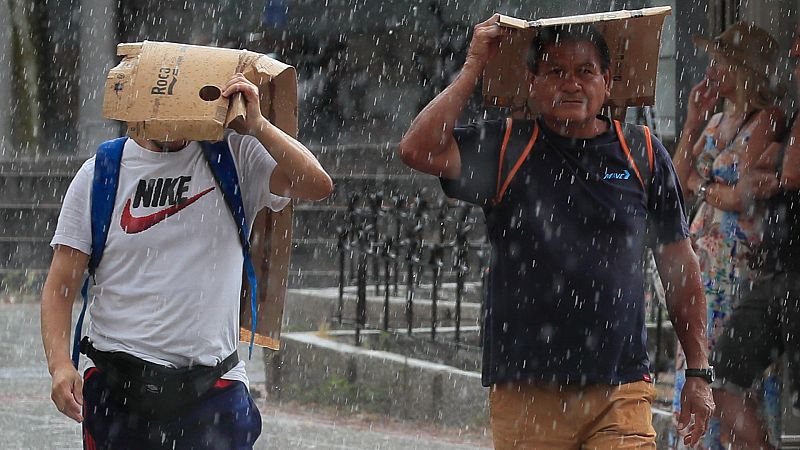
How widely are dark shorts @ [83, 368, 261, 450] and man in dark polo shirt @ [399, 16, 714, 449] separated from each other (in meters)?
0.77

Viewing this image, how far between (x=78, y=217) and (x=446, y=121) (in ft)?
3.67

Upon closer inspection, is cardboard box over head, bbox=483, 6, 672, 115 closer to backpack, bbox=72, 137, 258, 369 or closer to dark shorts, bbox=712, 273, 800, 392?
backpack, bbox=72, 137, 258, 369

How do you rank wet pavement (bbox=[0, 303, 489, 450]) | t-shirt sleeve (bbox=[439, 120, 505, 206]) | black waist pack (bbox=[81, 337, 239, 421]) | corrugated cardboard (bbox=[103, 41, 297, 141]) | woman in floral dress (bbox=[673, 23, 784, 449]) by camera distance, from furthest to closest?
wet pavement (bbox=[0, 303, 489, 450]) → woman in floral dress (bbox=[673, 23, 784, 449]) → t-shirt sleeve (bbox=[439, 120, 505, 206]) → black waist pack (bbox=[81, 337, 239, 421]) → corrugated cardboard (bbox=[103, 41, 297, 141])

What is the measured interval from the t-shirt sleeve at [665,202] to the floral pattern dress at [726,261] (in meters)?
2.15

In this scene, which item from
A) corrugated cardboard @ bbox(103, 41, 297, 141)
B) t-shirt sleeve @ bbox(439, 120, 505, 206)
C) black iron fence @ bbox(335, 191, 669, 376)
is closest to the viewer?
corrugated cardboard @ bbox(103, 41, 297, 141)

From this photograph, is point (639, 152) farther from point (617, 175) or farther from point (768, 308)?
point (768, 308)

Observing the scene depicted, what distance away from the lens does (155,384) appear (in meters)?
4.11

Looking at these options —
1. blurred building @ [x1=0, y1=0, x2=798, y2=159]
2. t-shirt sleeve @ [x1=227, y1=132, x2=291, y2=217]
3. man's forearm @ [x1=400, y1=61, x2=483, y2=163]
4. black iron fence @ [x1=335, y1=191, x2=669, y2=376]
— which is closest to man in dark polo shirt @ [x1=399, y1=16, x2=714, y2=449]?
man's forearm @ [x1=400, y1=61, x2=483, y2=163]

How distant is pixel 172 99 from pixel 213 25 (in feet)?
60.8

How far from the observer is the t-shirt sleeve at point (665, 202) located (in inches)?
173

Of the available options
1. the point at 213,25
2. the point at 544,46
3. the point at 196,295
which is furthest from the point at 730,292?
the point at 213,25

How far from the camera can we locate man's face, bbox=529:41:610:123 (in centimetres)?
428

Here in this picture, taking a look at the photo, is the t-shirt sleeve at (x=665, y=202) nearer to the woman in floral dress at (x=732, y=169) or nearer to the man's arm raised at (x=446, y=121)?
the man's arm raised at (x=446, y=121)

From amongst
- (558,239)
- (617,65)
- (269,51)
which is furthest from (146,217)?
(269,51)
